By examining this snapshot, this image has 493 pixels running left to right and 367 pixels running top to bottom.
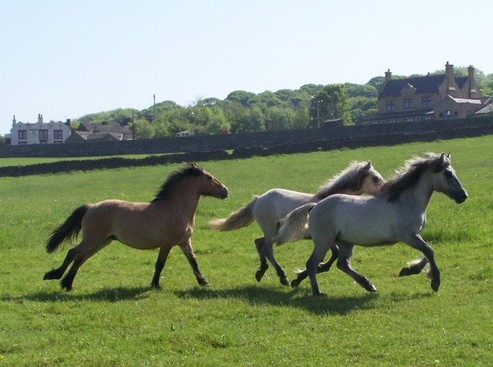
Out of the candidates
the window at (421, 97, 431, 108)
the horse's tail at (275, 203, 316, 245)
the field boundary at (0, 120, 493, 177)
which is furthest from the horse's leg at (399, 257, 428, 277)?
the window at (421, 97, 431, 108)

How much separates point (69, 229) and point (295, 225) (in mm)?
4069

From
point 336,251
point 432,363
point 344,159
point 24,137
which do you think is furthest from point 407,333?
point 24,137

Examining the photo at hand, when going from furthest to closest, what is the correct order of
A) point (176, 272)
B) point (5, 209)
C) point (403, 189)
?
point (5, 209) < point (176, 272) < point (403, 189)

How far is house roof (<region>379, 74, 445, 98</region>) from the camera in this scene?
105500mm

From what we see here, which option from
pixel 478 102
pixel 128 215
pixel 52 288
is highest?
pixel 478 102

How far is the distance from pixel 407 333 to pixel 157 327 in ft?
10.8

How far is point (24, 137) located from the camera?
167 metres

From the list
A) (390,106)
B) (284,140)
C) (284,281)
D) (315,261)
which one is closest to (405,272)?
(315,261)

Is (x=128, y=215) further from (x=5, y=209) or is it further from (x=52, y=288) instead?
(x=5, y=209)

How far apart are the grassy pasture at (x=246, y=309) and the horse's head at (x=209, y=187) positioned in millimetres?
1587

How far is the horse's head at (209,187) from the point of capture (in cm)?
1515

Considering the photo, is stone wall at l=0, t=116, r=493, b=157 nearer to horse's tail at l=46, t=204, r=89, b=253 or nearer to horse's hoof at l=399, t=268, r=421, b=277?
horse's hoof at l=399, t=268, r=421, b=277

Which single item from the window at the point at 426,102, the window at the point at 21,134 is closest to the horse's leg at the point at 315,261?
the window at the point at 426,102

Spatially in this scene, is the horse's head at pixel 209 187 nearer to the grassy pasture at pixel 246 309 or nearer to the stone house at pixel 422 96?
the grassy pasture at pixel 246 309
